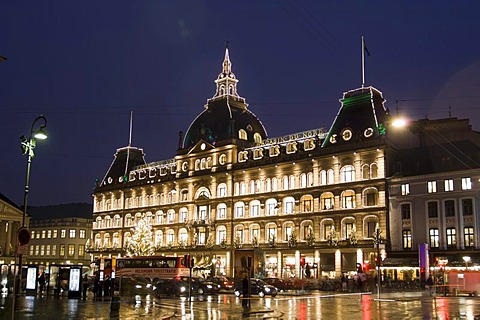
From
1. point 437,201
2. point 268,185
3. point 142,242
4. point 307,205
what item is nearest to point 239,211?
point 268,185

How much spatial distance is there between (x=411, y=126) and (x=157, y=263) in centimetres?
3502

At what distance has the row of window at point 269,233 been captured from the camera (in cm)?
6800

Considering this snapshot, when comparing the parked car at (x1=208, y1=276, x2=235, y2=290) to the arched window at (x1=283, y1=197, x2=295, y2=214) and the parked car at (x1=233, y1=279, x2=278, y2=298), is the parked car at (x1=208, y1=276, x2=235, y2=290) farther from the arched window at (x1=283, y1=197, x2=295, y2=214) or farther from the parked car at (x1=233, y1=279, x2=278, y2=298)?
the arched window at (x1=283, y1=197, x2=295, y2=214)

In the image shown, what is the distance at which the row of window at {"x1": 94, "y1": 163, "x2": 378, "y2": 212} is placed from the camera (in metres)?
70.4

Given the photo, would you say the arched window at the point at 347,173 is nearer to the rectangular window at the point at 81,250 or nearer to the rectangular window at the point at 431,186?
the rectangular window at the point at 431,186

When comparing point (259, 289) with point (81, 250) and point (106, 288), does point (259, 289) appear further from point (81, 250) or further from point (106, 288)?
point (81, 250)

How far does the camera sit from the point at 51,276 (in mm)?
52938

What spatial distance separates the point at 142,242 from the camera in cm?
8831

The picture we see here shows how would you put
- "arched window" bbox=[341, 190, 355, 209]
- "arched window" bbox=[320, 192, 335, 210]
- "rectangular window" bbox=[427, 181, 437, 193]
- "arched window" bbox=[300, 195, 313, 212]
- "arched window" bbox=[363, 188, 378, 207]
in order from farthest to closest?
1. "arched window" bbox=[300, 195, 313, 212]
2. "arched window" bbox=[320, 192, 335, 210]
3. "arched window" bbox=[341, 190, 355, 209]
4. "arched window" bbox=[363, 188, 378, 207]
5. "rectangular window" bbox=[427, 181, 437, 193]

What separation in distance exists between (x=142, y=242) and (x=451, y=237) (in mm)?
44780

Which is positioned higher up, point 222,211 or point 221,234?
point 222,211

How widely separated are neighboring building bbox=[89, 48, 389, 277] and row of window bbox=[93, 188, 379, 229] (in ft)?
0.45

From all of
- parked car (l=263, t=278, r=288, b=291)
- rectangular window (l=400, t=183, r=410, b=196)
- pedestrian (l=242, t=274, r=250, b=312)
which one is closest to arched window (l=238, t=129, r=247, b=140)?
rectangular window (l=400, t=183, r=410, b=196)

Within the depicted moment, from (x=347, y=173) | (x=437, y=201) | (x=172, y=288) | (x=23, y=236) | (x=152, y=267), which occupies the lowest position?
(x=172, y=288)
